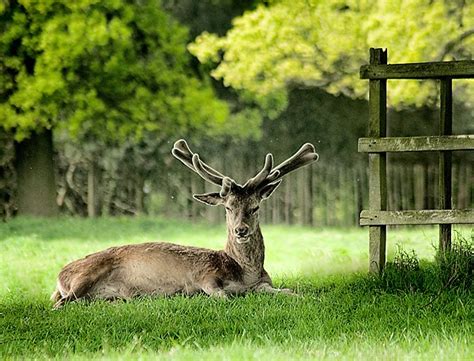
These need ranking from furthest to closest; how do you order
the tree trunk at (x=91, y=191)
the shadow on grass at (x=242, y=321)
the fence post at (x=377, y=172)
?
the tree trunk at (x=91, y=191)
the fence post at (x=377, y=172)
the shadow on grass at (x=242, y=321)

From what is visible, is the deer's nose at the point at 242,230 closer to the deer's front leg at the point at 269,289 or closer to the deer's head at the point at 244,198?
the deer's head at the point at 244,198

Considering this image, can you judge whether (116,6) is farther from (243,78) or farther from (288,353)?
(288,353)

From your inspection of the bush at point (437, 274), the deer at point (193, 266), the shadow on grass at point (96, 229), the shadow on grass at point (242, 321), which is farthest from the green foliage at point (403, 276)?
the shadow on grass at point (96, 229)

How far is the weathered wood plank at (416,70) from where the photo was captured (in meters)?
8.91

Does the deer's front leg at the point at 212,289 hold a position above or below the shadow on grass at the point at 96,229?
above

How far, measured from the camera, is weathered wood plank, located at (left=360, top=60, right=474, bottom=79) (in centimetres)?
891

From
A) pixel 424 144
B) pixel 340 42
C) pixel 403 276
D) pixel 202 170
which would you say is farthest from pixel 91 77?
pixel 403 276

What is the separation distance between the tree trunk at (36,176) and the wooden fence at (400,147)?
1147cm

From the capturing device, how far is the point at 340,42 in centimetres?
1689

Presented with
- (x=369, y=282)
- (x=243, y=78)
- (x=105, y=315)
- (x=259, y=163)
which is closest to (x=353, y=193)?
(x=259, y=163)

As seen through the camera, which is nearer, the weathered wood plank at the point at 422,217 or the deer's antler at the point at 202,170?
the deer's antler at the point at 202,170

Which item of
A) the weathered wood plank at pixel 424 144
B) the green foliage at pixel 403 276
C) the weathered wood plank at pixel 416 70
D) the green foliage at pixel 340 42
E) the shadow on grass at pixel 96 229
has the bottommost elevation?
the shadow on grass at pixel 96 229

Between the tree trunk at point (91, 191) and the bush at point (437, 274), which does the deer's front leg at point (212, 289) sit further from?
the tree trunk at point (91, 191)

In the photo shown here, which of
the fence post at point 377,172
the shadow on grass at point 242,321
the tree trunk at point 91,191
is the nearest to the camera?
the shadow on grass at point 242,321
